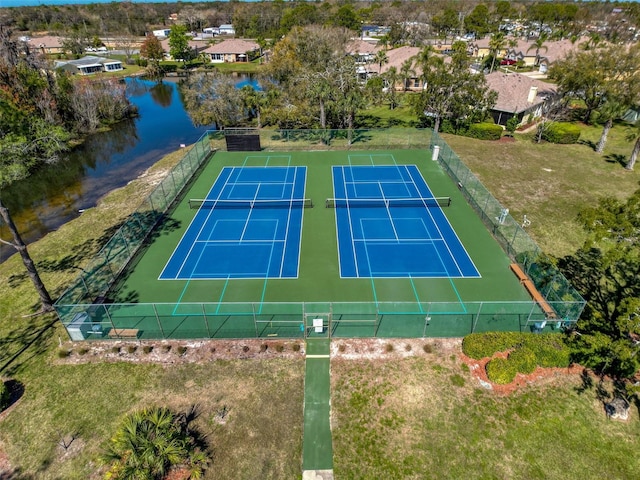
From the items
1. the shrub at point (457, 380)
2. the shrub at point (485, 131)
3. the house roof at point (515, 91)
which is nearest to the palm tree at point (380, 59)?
the house roof at point (515, 91)

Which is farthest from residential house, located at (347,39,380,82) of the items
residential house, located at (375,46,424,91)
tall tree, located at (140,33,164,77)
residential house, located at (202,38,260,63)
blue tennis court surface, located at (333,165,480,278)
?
tall tree, located at (140,33,164,77)

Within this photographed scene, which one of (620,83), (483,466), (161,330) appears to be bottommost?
(483,466)

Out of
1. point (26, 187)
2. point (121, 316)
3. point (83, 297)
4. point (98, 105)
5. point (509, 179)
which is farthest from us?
point (98, 105)

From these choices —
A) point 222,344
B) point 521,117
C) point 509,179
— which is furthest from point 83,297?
point 521,117

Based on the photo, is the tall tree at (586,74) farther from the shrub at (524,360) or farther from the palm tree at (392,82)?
the shrub at (524,360)

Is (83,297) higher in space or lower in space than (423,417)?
higher

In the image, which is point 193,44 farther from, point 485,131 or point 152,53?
point 485,131

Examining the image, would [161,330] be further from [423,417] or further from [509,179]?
[509,179]
